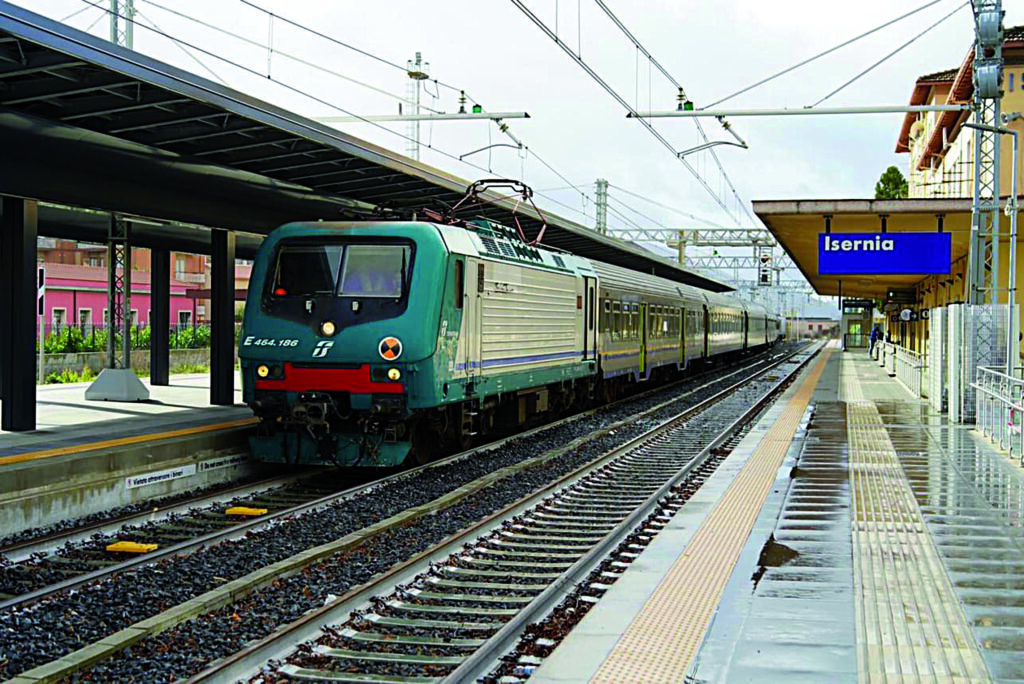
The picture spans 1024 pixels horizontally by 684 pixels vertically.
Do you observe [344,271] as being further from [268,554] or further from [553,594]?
[553,594]

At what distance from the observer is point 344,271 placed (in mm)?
12062

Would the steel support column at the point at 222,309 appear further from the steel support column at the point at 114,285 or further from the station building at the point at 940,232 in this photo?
the station building at the point at 940,232

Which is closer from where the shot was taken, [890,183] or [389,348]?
[389,348]

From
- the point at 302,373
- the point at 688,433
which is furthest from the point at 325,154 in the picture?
the point at 688,433

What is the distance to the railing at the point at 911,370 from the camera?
83.5 ft

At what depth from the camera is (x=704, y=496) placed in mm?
10812

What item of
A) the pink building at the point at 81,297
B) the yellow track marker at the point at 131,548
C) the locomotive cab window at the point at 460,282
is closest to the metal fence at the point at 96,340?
the pink building at the point at 81,297

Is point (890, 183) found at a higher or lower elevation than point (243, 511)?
higher

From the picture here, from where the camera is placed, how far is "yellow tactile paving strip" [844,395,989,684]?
5328mm

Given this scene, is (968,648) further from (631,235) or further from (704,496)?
(631,235)

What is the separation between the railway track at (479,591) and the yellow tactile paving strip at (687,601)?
0.62 metres

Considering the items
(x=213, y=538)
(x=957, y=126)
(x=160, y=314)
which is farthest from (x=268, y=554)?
(x=957, y=126)

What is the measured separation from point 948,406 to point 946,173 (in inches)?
655

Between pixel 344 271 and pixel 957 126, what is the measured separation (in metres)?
21.0
